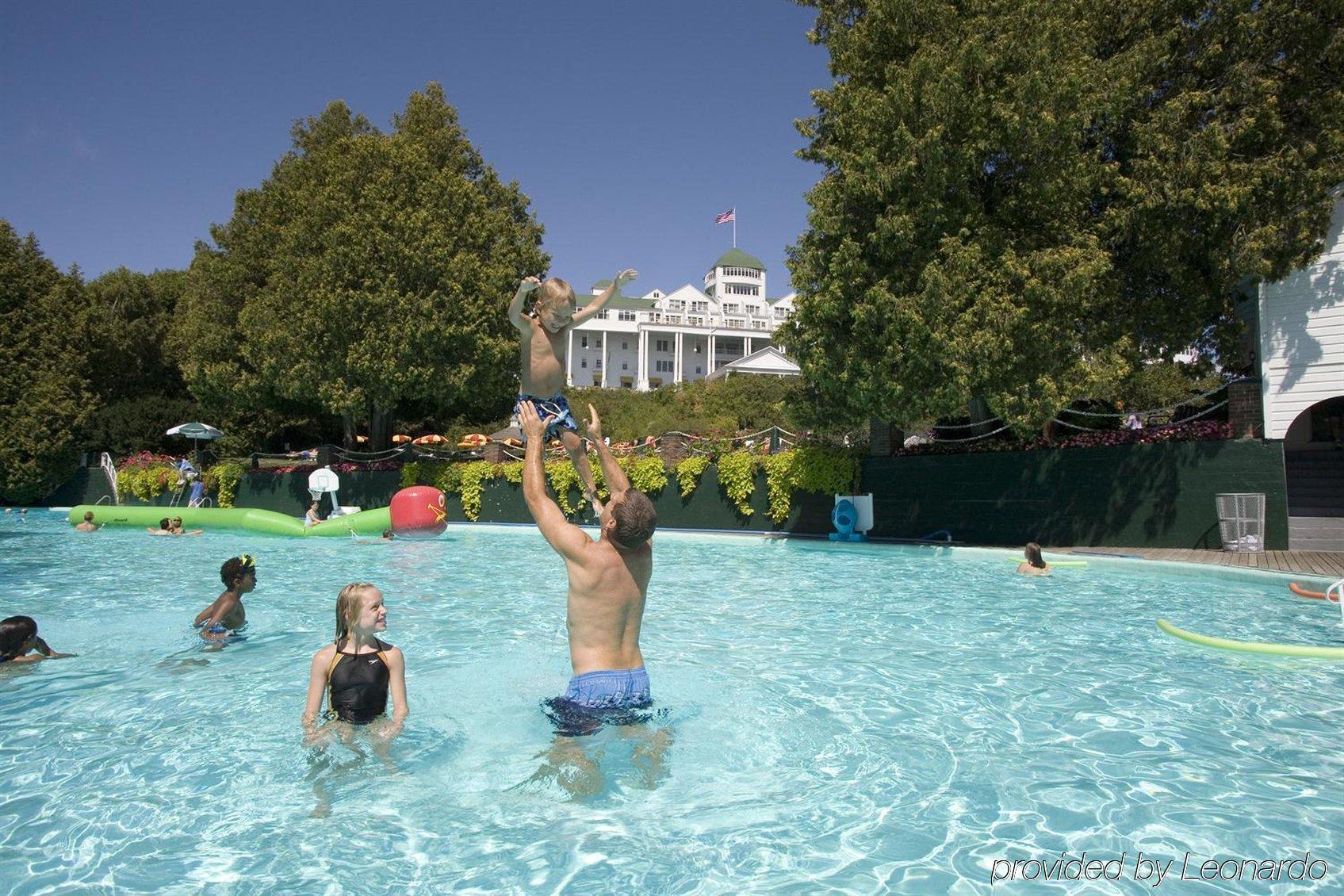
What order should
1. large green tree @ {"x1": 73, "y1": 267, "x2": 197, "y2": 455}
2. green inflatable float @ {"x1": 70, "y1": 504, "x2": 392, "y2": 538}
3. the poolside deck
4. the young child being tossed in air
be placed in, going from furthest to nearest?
large green tree @ {"x1": 73, "y1": 267, "x2": 197, "y2": 455} → green inflatable float @ {"x1": 70, "y1": 504, "x2": 392, "y2": 538} → the poolside deck → the young child being tossed in air

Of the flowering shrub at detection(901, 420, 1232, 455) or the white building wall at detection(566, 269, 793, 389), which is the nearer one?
the flowering shrub at detection(901, 420, 1232, 455)

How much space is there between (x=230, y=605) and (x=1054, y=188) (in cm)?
1356

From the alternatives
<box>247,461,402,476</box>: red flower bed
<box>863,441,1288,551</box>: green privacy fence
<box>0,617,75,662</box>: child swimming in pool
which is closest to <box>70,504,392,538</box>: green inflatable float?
<box>247,461,402,476</box>: red flower bed

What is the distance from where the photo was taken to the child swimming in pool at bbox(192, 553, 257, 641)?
760 centimetres

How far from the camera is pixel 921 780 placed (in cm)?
459

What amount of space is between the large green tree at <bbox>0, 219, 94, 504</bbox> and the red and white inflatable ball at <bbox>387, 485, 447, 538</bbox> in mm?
16586

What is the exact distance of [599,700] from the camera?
15.2ft

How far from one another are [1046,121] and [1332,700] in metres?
10.3

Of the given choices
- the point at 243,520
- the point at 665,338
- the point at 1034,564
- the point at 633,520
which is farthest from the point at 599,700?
the point at 665,338

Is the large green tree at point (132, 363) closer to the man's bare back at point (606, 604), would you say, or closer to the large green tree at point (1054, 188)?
the large green tree at point (1054, 188)

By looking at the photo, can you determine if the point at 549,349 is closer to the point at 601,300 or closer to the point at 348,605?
the point at 601,300

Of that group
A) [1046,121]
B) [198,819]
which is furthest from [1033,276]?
[198,819]

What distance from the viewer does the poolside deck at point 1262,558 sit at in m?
11.4

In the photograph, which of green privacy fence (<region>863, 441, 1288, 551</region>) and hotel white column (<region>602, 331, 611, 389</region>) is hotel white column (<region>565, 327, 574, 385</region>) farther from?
green privacy fence (<region>863, 441, 1288, 551</region>)
